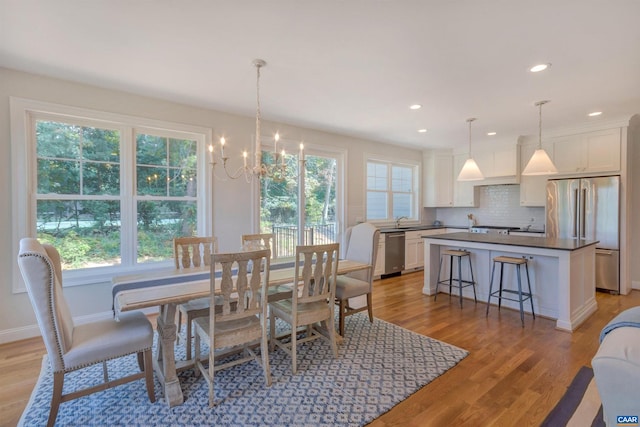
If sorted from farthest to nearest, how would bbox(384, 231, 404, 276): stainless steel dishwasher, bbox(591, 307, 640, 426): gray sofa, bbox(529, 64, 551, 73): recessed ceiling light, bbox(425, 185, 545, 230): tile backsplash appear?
1. bbox(425, 185, 545, 230): tile backsplash
2. bbox(384, 231, 404, 276): stainless steel dishwasher
3. bbox(529, 64, 551, 73): recessed ceiling light
4. bbox(591, 307, 640, 426): gray sofa

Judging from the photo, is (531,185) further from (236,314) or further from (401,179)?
(236,314)

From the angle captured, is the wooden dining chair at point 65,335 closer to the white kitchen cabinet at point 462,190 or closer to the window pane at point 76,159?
the window pane at point 76,159

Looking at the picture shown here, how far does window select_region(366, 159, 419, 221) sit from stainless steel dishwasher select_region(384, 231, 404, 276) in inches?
23.3

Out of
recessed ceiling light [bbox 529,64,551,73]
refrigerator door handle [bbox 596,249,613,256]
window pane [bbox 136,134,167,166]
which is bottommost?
refrigerator door handle [bbox 596,249,613,256]

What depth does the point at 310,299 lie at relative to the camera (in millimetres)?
2541

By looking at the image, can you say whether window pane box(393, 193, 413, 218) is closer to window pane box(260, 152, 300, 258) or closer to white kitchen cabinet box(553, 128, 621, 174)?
window pane box(260, 152, 300, 258)

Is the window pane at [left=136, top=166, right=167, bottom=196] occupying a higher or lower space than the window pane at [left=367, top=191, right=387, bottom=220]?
higher

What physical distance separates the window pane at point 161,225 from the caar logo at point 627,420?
3979mm

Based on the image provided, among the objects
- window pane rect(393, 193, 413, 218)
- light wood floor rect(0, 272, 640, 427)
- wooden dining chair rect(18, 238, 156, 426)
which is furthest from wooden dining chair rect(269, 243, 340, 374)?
window pane rect(393, 193, 413, 218)

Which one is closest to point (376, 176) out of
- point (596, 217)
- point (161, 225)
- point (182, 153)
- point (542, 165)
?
point (542, 165)

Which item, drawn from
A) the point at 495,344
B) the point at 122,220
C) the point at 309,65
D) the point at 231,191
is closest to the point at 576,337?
the point at 495,344

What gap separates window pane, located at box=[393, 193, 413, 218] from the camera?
21.4 ft

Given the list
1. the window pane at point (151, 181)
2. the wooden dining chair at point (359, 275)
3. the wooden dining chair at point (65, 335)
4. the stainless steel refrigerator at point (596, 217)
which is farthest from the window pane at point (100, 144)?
the stainless steel refrigerator at point (596, 217)

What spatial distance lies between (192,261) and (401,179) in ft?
15.8
